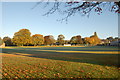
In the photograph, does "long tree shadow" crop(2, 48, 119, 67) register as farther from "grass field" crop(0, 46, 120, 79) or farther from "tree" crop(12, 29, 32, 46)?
"tree" crop(12, 29, 32, 46)

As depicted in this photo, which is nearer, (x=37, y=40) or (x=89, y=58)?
(x=89, y=58)

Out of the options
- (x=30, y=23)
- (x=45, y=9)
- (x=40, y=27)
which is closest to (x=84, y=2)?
(x=45, y=9)

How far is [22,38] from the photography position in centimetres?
320

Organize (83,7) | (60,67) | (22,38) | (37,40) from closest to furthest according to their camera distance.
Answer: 1. (83,7)
2. (60,67)
3. (22,38)
4. (37,40)

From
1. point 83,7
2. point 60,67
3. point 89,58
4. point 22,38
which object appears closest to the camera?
point 83,7

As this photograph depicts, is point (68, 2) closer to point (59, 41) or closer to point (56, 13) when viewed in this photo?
point (56, 13)

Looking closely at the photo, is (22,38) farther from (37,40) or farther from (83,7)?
(83,7)

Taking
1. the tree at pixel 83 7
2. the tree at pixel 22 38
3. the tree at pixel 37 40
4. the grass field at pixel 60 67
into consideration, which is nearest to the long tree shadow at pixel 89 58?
the grass field at pixel 60 67

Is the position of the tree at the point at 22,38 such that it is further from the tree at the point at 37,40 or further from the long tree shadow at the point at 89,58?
the long tree shadow at the point at 89,58

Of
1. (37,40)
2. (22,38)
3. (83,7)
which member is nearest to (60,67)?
(83,7)

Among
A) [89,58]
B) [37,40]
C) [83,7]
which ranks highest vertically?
[83,7]

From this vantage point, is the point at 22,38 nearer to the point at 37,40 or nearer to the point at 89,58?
the point at 37,40

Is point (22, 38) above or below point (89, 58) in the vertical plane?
above

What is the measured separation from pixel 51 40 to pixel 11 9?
195cm
